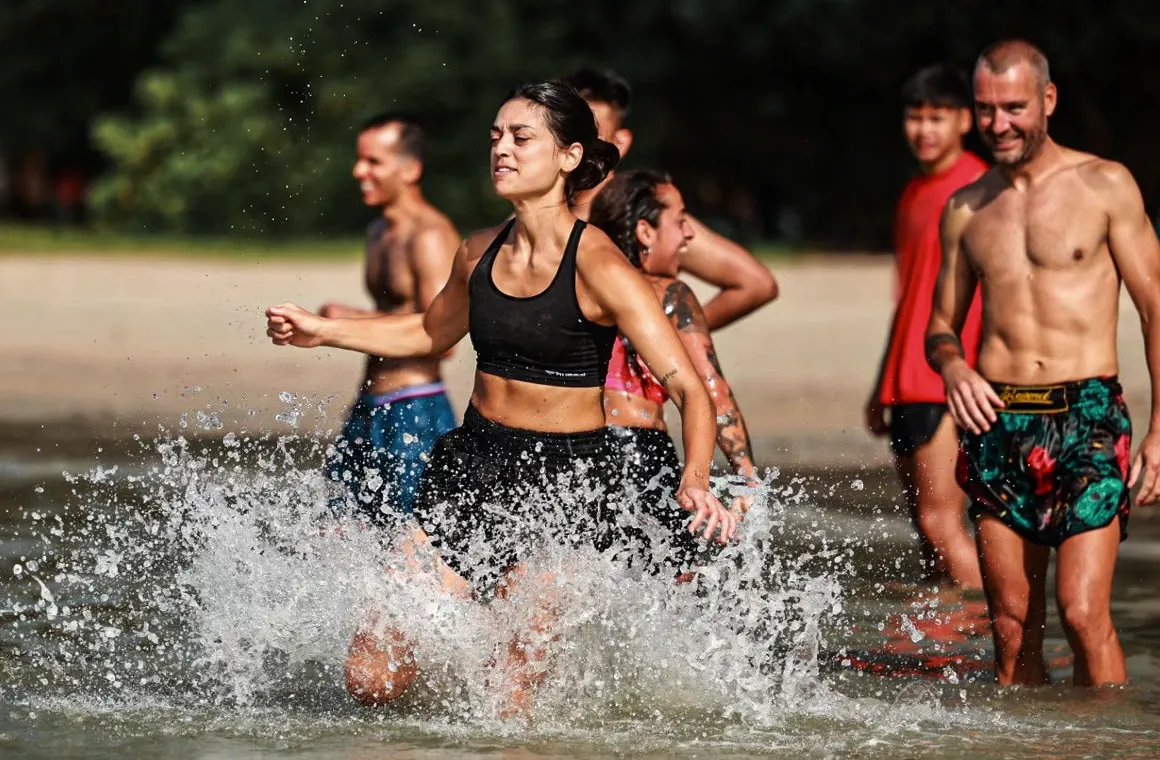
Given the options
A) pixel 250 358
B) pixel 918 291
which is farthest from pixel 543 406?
pixel 250 358

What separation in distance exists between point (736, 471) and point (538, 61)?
2835 cm

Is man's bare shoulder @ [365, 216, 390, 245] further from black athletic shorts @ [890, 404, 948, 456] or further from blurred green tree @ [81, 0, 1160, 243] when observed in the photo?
blurred green tree @ [81, 0, 1160, 243]

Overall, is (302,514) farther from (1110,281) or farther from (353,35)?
(353,35)

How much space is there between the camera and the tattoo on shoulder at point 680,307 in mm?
6520

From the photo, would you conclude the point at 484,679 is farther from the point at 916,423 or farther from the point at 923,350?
the point at 923,350

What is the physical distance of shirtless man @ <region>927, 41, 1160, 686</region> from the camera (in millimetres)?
6031

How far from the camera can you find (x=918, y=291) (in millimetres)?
8070

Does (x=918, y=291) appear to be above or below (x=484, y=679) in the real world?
above

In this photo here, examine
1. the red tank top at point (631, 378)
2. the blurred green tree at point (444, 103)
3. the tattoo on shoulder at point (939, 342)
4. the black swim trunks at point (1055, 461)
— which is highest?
the blurred green tree at point (444, 103)

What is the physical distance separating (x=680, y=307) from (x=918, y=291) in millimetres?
1837

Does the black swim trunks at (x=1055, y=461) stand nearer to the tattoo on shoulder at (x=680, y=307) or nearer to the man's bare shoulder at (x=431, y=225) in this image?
the tattoo on shoulder at (x=680, y=307)

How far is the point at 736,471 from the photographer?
6535mm

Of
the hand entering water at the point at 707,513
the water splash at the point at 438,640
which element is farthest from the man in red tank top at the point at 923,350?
the hand entering water at the point at 707,513

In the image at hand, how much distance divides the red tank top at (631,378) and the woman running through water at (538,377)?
26.0 inches
